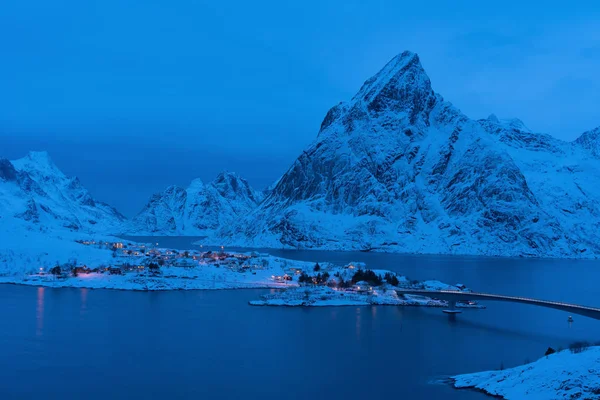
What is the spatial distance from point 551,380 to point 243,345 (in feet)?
88.9

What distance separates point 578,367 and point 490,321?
3874 cm

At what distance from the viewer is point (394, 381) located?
42.3 metres

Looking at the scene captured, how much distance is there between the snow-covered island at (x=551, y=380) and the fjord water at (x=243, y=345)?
5.83 ft

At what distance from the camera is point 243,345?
174 ft

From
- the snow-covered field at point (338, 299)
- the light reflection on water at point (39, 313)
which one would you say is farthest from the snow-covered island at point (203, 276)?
the light reflection on water at point (39, 313)

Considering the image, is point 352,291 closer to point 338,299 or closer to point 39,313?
point 338,299

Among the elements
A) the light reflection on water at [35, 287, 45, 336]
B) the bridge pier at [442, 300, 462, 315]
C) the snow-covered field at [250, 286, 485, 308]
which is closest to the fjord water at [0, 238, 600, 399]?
the light reflection on water at [35, 287, 45, 336]

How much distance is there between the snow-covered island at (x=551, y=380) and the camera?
32.4 meters

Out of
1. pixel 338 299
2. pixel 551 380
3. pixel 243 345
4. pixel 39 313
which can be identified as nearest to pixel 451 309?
pixel 338 299

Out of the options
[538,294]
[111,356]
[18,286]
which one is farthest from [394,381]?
[18,286]

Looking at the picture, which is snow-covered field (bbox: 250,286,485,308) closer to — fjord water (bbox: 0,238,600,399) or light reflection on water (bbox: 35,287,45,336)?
fjord water (bbox: 0,238,600,399)

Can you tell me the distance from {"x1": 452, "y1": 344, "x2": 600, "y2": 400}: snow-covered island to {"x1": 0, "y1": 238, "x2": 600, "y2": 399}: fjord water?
178 cm

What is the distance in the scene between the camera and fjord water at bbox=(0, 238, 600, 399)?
3991 cm

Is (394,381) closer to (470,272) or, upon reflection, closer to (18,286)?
(18,286)
